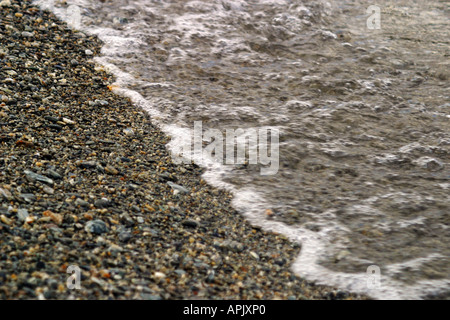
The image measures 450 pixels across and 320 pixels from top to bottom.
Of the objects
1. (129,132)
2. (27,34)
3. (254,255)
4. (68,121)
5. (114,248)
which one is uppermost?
(27,34)

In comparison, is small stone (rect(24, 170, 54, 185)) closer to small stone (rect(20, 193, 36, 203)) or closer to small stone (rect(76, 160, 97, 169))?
small stone (rect(20, 193, 36, 203))

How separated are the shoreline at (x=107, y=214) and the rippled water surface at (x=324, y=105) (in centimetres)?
22

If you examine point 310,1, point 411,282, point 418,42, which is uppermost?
point 310,1

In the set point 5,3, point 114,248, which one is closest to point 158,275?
point 114,248

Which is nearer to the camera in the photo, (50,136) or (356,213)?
(356,213)

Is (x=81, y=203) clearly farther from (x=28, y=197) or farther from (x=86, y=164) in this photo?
(x=86, y=164)

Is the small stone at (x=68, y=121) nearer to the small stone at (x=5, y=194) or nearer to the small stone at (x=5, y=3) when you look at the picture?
the small stone at (x=5, y=194)

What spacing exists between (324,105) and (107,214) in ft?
8.44

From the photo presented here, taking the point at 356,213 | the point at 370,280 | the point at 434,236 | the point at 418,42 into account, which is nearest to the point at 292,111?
the point at 356,213

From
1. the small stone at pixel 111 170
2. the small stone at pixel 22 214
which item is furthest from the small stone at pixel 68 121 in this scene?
the small stone at pixel 22 214

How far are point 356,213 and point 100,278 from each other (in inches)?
69.3

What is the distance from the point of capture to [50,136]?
10.7 ft

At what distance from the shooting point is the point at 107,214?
2670 millimetres

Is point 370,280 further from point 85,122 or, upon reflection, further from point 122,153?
point 85,122
